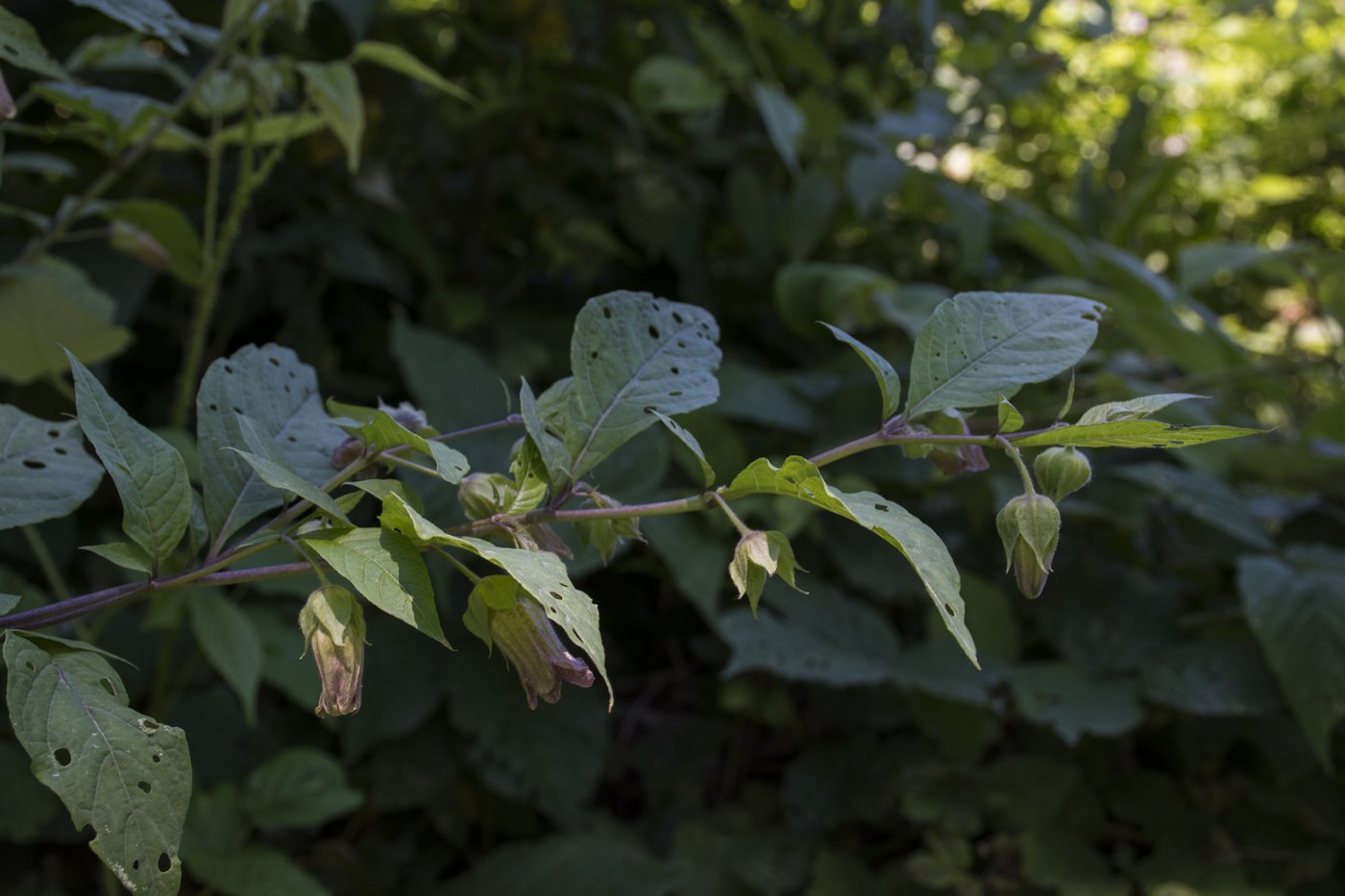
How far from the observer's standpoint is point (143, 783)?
378 mm

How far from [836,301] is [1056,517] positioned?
2.90ft

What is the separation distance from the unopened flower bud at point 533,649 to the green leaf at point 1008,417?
0.65 ft

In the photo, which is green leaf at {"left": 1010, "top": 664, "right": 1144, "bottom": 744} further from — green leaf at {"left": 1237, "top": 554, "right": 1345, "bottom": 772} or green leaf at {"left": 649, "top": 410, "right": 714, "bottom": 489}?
green leaf at {"left": 649, "top": 410, "right": 714, "bottom": 489}

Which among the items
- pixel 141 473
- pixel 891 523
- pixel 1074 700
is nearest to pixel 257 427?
pixel 141 473

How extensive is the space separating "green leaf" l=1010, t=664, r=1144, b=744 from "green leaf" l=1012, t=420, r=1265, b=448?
74 centimetres

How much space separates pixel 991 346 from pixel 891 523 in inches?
5.1

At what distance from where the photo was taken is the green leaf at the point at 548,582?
0.34m

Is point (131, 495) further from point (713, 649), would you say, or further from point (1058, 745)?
point (1058, 745)

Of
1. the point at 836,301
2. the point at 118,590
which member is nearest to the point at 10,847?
the point at 118,590

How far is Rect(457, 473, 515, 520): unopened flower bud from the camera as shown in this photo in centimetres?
44

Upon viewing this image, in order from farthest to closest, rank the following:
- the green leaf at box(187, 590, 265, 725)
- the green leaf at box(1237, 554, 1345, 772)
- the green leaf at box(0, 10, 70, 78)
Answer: the green leaf at box(1237, 554, 1345, 772) < the green leaf at box(187, 590, 265, 725) < the green leaf at box(0, 10, 70, 78)

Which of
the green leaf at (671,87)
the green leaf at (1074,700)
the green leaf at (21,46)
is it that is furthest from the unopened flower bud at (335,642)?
the green leaf at (671,87)

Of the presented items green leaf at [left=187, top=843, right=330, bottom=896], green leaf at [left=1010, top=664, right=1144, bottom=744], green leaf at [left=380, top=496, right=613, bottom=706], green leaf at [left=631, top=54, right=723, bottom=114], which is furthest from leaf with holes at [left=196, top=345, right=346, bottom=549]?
green leaf at [left=631, top=54, right=723, bottom=114]

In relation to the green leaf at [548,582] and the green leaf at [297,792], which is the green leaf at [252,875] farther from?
the green leaf at [548,582]
